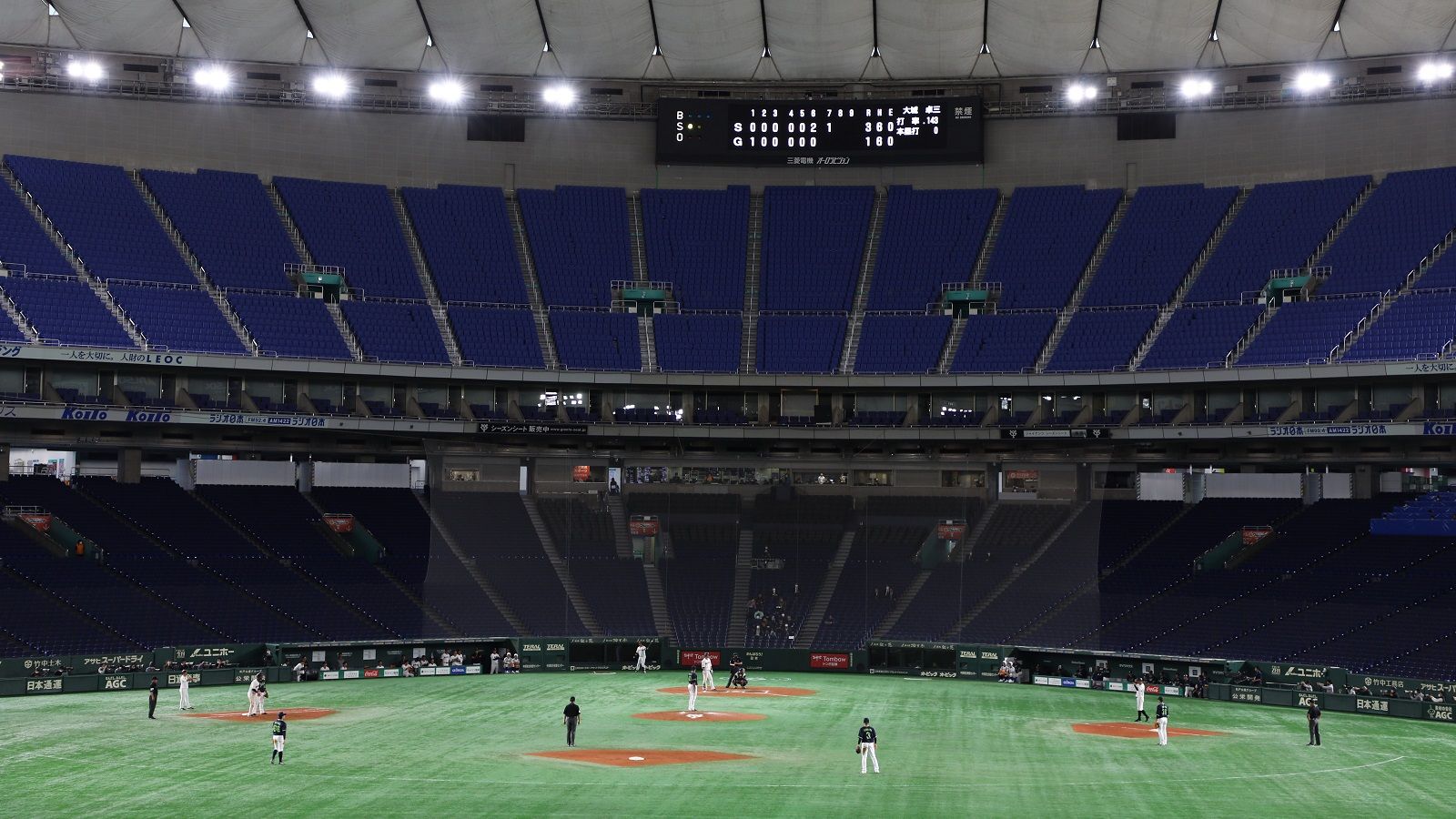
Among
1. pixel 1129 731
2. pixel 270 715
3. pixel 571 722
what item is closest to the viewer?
pixel 571 722

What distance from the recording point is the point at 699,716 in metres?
45.2

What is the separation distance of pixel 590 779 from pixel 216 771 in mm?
8922

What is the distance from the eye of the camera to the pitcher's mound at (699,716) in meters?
44.4

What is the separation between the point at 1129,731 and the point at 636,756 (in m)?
17.1

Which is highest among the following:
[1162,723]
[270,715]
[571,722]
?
[1162,723]

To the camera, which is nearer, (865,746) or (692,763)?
(865,746)

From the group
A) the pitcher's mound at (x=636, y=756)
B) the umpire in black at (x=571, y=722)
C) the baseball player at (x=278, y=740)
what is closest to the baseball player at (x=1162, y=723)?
the pitcher's mound at (x=636, y=756)

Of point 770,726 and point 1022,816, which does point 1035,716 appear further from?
point 1022,816

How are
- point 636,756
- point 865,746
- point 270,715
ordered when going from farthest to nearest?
1. point 270,715
2. point 636,756
3. point 865,746

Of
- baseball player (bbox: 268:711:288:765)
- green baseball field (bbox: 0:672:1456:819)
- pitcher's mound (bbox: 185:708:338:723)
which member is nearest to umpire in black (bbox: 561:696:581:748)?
green baseball field (bbox: 0:672:1456:819)

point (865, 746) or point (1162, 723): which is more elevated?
point (1162, 723)

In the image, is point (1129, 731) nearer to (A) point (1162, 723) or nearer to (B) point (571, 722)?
(A) point (1162, 723)

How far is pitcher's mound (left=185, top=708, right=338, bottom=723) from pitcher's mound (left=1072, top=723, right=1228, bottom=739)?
2477 cm

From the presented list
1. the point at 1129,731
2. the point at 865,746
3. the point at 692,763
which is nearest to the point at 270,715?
the point at 692,763
